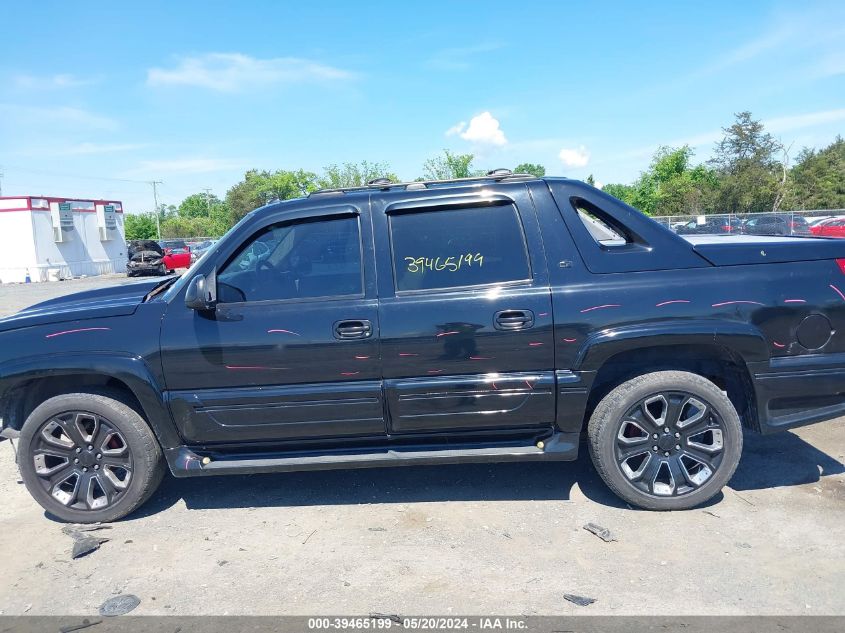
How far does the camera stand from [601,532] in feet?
11.8

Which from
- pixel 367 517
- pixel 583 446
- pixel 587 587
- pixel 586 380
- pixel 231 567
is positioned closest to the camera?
pixel 587 587

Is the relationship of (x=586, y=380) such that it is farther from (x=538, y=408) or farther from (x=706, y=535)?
(x=706, y=535)

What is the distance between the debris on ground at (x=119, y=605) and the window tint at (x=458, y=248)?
83.5 inches

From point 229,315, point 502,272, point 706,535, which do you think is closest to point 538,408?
point 502,272

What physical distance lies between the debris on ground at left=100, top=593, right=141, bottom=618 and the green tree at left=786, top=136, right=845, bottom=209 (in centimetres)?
5003

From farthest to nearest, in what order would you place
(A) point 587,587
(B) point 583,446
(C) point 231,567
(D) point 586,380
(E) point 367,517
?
(B) point 583,446, (E) point 367,517, (D) point 586,380, (C) point 231,567, (A) point 587,587

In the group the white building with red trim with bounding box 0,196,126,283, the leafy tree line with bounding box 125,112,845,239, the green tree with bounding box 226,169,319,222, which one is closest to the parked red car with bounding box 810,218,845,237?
the leafy tree line with bounding box 125,112,845,239

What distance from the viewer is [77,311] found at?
388 centimetres

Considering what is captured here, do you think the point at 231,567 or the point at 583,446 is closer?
the point at 231,567

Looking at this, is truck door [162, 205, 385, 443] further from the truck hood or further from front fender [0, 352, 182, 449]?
the truck hood

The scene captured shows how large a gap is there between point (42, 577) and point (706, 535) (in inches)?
143

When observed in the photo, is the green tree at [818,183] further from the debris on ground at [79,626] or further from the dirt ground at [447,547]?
the debris on ground at [79,626]

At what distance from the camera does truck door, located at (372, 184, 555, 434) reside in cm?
362

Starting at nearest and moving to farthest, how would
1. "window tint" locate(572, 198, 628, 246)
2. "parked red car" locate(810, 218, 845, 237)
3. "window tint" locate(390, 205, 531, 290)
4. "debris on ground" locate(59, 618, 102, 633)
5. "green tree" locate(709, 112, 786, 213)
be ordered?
"debris on ground" locate(59, 618, 102, 633), "window tint" locate(390, 205, 531, 290), "window tint" locate(572, 198, 628, 246), "parked red car" locate(810, 218, 845, 237), "green tree" locate(709, 112, 786, 213)
